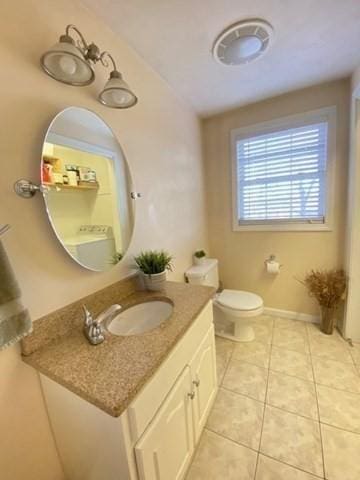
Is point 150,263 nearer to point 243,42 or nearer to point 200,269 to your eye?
point 200,269

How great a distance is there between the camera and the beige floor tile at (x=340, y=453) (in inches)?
39.4

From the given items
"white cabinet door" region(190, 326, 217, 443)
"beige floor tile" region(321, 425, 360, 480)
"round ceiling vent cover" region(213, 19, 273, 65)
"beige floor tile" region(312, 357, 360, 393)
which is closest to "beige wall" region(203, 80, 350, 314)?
"beige floor tile" region(312, 357, 360, 393)

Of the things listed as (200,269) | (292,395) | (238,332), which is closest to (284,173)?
(200,269)

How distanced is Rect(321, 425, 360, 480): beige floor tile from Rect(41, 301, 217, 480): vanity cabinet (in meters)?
0.68

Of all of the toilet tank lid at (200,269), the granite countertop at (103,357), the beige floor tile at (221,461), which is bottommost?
the beige floor tile at (221,461)

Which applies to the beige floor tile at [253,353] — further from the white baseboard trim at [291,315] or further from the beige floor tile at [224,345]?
the white baseboard trim at [291,315]

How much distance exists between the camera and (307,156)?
1.97 metres

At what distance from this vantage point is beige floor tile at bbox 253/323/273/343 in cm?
201

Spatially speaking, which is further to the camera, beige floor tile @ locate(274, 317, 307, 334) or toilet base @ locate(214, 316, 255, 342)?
beige floor tile @ locate(274, 317, 307, 334)

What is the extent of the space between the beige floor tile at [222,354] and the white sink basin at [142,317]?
84cm

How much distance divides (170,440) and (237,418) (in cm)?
69

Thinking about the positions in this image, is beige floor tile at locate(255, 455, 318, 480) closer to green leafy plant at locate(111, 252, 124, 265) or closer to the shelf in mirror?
green leafy plant at locate(111, 252, 124, 265)

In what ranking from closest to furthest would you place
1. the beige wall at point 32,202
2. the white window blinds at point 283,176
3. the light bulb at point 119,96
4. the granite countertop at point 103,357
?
the granite countertop at point 103,357 → the beige wall at point 32,202 → the light bulb at point 119,96 → the white window blinds at point 283,176

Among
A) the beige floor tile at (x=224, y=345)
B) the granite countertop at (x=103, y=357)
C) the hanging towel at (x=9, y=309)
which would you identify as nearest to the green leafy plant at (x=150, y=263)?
the granite countertop at (x=103, y=357)
